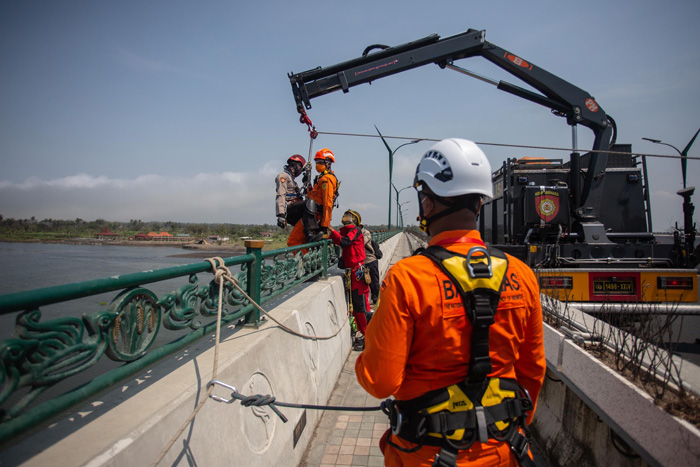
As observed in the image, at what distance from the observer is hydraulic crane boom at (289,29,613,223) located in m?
8.30

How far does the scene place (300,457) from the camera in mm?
3336

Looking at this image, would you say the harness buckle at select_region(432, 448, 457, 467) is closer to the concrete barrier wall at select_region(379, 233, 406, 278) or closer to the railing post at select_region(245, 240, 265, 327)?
the railing post at select_region(245, 240, 265, 327)

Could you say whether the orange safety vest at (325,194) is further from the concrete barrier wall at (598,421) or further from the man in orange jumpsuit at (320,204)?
the concrete barrier wall at (598,421)

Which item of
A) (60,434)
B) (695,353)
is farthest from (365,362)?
(695,353)

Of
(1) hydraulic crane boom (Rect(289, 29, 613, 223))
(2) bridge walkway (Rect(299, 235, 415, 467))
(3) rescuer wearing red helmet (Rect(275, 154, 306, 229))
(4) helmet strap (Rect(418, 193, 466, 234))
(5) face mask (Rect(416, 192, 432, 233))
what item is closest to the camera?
(4) helmet strap (Rect(418, 193, 466, 234))

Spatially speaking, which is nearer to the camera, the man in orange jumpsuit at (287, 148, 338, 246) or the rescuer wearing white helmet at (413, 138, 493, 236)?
the rescuer wearing white helmet at (413, 138, 493, 236)

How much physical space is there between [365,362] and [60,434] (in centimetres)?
131

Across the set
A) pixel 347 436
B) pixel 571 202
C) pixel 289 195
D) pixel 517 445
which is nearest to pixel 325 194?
pixel 289 195

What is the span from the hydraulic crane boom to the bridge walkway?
5.89m

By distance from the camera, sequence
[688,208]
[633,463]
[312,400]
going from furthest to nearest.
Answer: [688,208] < [312,400] < [633,463]

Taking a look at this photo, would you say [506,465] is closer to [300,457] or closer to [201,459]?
[201,459]

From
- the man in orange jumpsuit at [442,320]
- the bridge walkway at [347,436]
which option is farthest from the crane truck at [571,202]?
the man in orange jumpsuit at [442,320]

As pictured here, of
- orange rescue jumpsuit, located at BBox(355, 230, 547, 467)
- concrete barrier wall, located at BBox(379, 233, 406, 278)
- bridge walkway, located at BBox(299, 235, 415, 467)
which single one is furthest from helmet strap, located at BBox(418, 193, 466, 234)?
concrete barrier wall, located at BBox(379, 233, 406, 278)

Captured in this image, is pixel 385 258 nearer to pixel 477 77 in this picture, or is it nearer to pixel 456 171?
pixel 477 77
